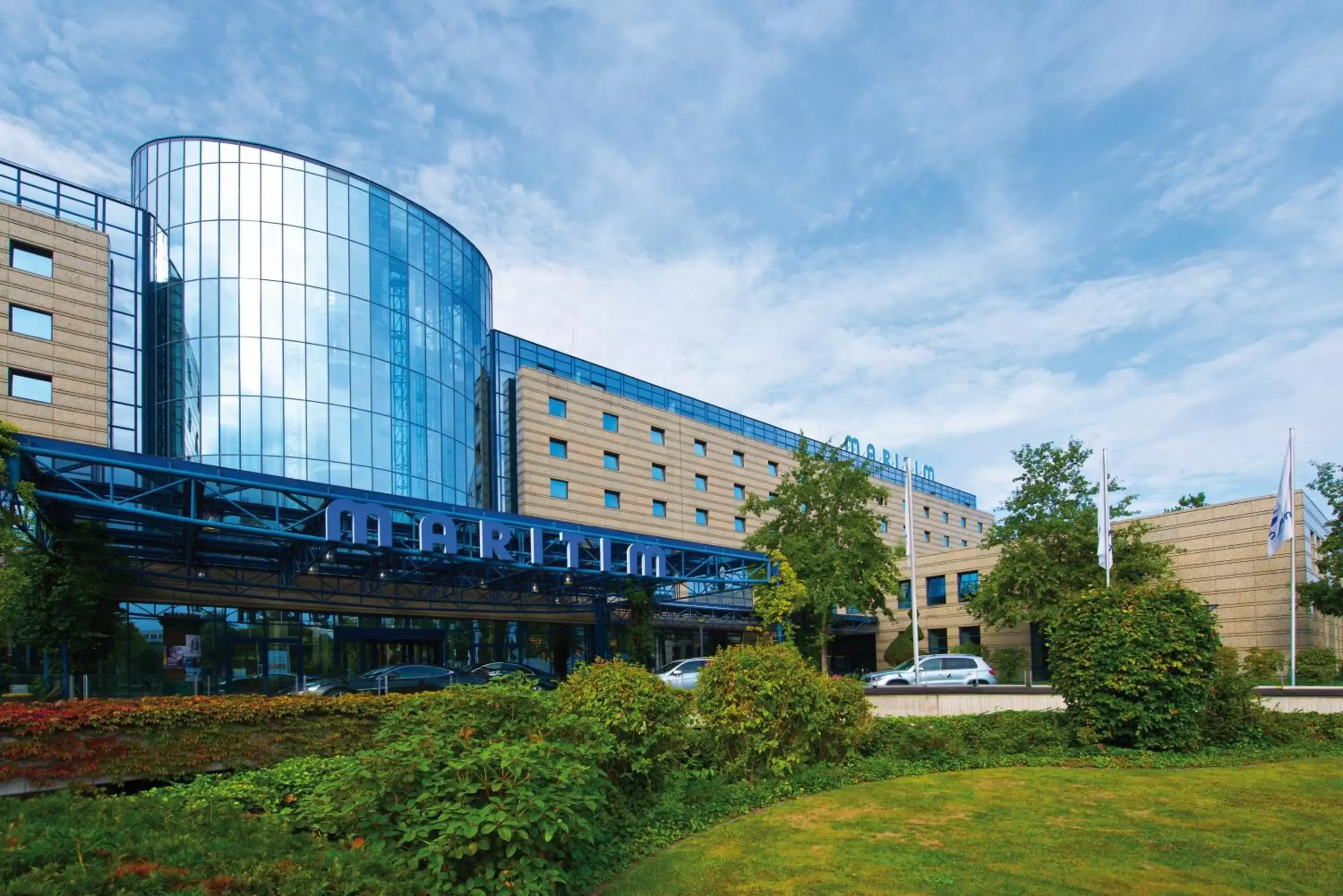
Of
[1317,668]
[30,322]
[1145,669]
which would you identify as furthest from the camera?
[30,322]

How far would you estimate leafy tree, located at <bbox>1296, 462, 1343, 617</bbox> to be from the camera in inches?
1170

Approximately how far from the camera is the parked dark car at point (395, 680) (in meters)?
29.0

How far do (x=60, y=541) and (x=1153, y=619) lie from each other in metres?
27.7

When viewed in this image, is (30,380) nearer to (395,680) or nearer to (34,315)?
(34,315)

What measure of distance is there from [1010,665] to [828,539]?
10031 mm

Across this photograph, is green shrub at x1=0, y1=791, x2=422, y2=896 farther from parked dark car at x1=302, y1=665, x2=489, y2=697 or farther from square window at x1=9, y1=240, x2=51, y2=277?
square window at x1=9, y1=240, x2=51, y2=277

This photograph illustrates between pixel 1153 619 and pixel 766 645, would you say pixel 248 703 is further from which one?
pixel 1153 619

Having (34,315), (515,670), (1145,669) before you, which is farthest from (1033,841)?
(34,315)

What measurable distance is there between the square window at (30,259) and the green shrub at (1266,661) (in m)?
39.3

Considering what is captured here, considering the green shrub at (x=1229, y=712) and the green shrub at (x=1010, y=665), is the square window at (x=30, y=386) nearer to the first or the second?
the green shrub at (x=1229, y=712)

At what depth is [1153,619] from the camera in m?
14.7

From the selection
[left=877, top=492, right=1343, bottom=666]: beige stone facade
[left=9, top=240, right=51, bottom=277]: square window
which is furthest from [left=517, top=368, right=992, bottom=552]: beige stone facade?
[left=877, top=492, right=1343, bottom=666]: beige stone facade

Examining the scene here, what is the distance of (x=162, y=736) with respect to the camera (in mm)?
11359

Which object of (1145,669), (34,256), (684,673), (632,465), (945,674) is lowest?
(684,673)
